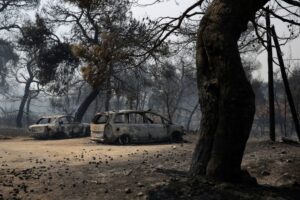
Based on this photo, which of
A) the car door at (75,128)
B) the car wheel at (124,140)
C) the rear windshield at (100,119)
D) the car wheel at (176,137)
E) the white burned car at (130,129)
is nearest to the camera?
the white burned car at (130,129)

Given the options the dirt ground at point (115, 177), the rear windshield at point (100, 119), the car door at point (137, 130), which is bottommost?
the dirt ground at point (115, 177)

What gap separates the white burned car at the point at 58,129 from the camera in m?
27.7

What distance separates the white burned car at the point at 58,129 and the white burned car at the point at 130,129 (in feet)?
19.2

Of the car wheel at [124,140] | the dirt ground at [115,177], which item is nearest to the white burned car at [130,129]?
the car wheel at [124,140]

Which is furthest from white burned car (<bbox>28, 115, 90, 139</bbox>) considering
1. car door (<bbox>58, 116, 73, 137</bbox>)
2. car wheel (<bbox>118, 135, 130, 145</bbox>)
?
car wheel (<bbox>118, 135, 130, 145</bbox>)

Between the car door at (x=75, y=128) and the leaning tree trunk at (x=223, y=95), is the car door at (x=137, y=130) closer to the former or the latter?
the car door at (x=75, y=128)

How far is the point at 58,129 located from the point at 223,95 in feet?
67.0

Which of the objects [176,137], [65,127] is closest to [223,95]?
[176,137]

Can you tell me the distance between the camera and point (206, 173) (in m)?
8.93

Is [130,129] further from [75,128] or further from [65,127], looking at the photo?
[75,128]

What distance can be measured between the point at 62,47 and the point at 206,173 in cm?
2786

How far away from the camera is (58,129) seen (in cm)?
2789

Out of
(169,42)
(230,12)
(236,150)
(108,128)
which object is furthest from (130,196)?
(108,128)

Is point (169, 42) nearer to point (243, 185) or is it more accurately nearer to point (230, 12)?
point (230, 12)
